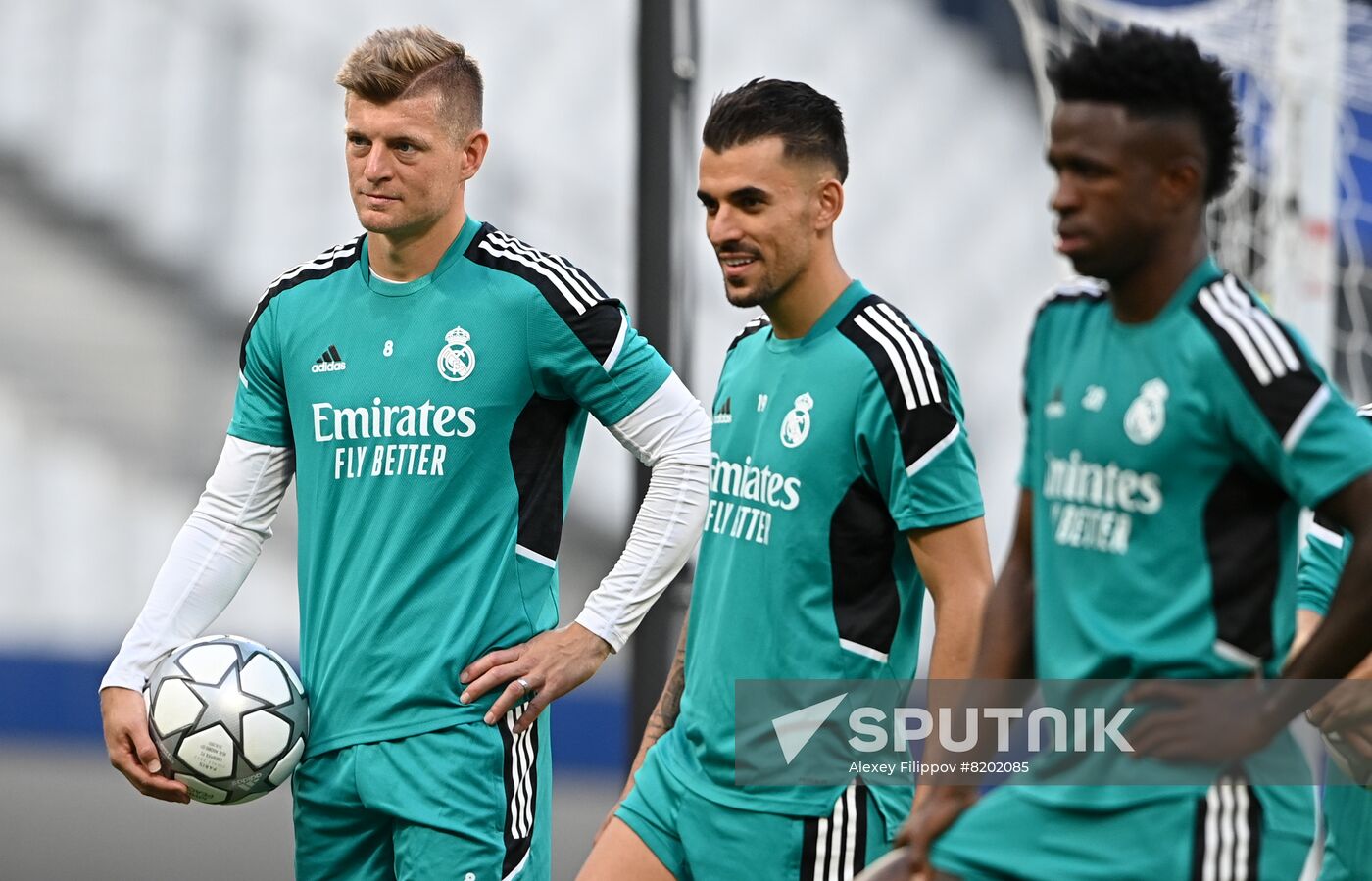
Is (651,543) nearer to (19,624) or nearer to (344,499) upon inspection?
(344,499)

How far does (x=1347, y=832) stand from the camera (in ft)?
12.7

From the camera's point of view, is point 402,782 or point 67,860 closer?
point 402,782

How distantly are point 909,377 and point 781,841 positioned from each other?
0.93 m

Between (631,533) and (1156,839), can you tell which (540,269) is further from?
(1156,839)

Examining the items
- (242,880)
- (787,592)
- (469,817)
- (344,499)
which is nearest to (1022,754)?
(787,592)

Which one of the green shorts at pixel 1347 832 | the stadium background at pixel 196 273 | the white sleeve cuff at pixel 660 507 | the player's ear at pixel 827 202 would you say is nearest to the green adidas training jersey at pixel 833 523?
the player's ear at pixel 827 202

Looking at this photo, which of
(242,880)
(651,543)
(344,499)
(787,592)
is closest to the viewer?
(787,592)

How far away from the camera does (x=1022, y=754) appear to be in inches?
153

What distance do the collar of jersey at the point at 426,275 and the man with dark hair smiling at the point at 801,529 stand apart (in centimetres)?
56

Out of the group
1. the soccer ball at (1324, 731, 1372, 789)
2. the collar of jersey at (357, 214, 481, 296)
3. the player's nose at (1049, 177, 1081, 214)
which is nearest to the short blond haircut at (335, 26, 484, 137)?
the collar of jersey at (357, 214, 481, 296)

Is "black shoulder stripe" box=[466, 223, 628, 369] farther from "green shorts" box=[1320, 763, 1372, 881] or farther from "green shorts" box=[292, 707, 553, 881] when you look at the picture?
"green shorts" box=[1320, 763, 1372, 881]

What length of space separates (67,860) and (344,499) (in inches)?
160

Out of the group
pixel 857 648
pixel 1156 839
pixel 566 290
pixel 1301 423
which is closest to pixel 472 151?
pixel 566 290

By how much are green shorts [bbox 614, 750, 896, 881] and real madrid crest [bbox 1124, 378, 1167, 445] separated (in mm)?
1166
